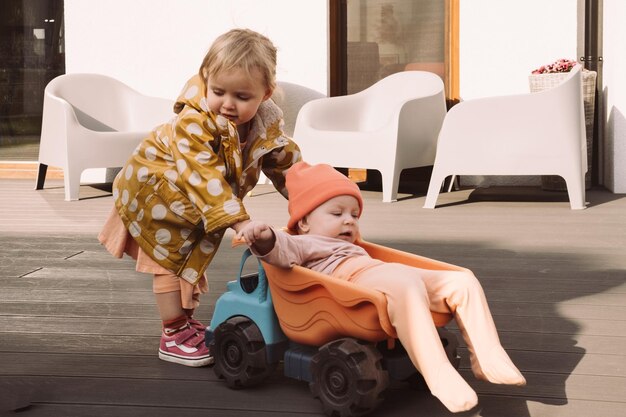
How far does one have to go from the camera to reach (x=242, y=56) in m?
2.07

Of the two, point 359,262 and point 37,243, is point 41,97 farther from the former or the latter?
point 359,262

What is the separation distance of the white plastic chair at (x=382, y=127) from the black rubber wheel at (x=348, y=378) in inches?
142

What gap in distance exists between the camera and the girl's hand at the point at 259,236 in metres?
1.91

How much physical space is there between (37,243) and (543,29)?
3767 mm

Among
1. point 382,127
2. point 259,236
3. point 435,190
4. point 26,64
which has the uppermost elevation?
point 26,64

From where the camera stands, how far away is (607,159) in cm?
605

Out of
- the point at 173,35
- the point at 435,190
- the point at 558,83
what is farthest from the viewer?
the point at 173,35

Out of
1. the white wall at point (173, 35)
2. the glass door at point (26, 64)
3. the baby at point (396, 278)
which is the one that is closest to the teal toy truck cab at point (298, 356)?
the baby at point (396, 278)

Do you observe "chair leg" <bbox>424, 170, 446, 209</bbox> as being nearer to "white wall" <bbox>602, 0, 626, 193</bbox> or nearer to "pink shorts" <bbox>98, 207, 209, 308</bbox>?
"white wall" <bbox>602, 0, 626, 193</bbox>

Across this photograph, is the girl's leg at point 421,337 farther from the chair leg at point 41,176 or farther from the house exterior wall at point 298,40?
the chair leg at point 41,176

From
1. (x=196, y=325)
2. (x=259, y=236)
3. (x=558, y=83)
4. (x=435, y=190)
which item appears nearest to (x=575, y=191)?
(x=435, y=190)

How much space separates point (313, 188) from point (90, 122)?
4652 mm

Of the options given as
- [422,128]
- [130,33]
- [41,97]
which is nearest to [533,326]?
[422,128]

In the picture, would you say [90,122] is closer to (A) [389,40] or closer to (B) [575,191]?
(A) [389,40]
